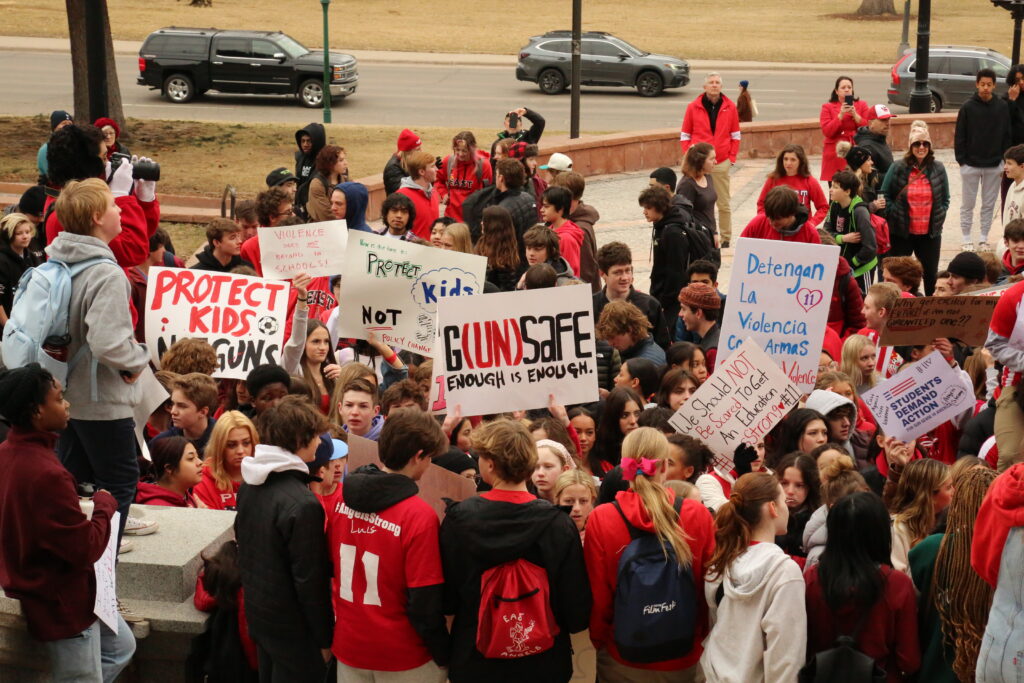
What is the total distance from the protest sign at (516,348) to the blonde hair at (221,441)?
1022 mm

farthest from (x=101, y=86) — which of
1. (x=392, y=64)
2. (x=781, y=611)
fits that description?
(x=392, y=64)

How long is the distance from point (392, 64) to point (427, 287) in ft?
104

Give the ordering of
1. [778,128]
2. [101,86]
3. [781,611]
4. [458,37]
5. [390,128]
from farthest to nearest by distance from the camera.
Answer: [458,37], [390,128], [778,128], [101,86], [781,611]

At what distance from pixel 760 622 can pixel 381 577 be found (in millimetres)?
1460

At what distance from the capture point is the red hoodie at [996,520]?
4.68 m

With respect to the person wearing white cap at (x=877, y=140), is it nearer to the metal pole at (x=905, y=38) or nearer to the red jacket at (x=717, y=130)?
the red jacket at (x=717, y=130)

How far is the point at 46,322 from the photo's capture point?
18.7 ft

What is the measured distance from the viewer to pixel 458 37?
4681 centimetres

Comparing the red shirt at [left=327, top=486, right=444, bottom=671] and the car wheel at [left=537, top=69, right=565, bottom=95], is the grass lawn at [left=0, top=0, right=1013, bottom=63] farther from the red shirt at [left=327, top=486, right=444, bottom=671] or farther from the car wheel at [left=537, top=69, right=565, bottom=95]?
the red shirt at [left=327, top=486, right=444, bottom=671]

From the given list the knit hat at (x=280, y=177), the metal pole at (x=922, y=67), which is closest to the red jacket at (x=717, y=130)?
the metal pole at (x=922, y=67)

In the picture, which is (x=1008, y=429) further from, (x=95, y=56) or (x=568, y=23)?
(x=568, y=23)

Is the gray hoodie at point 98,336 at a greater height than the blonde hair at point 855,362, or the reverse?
the gray hoodie at point 98,336

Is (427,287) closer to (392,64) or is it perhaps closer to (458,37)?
(392,64)

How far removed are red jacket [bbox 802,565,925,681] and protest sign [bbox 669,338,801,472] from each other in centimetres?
177
